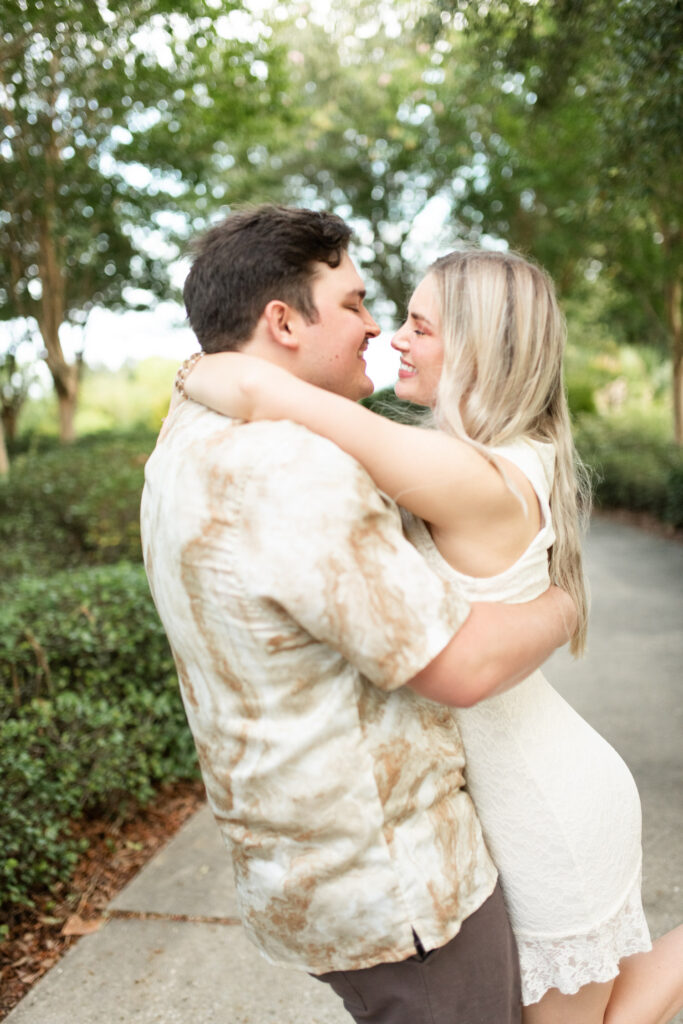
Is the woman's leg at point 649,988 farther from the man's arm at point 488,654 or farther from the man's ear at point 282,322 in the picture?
the man's ear at point 282,322

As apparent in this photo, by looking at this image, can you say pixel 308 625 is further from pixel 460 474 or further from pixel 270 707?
pixel 460 474

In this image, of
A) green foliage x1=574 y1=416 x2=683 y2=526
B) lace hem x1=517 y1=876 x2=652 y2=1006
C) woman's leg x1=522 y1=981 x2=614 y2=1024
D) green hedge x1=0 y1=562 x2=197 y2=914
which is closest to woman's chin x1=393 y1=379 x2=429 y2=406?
lace hem x1=517 y1=876 x2=652 y2=1006

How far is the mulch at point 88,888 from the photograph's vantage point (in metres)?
3.08

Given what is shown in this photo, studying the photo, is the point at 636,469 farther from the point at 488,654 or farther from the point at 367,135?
the point at 488,654

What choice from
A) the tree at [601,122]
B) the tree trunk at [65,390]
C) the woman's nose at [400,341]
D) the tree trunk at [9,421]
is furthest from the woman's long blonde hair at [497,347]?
the tree trunk at [9,421]

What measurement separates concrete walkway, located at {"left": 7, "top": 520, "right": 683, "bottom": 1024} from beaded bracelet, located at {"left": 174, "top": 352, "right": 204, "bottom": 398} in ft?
6.71

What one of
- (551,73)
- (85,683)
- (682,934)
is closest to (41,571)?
(85,683)

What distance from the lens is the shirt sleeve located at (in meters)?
1.33

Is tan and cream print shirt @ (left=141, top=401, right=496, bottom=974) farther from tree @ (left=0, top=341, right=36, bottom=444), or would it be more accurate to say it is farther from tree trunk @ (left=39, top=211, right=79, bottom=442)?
tree @ (left=0, top=341, right=36, bottom=444)

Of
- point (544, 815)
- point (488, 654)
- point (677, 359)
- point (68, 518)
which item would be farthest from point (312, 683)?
point (677, 359)

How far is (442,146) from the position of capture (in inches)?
683

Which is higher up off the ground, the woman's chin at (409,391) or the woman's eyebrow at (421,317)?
the woman's eyebrow at (421,317)

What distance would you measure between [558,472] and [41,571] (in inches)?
208

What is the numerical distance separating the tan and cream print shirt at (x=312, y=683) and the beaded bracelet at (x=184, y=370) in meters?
0.20
